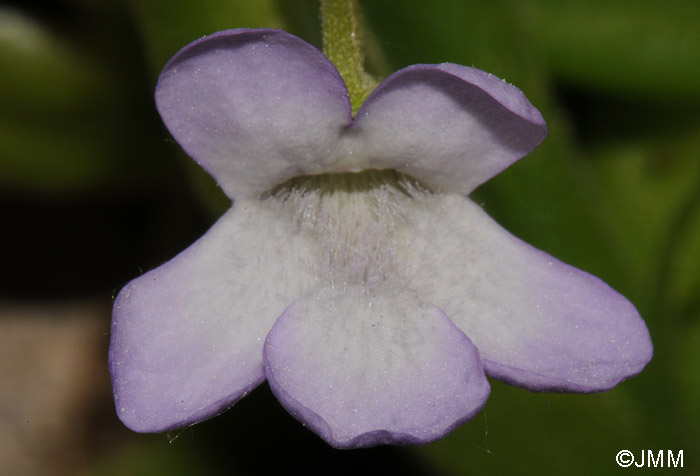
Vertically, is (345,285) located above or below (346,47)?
below

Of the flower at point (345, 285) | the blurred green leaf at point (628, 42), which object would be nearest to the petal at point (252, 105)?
the flower at point (345, 285)

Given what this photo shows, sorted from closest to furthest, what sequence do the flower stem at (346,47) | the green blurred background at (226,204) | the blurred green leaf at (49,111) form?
1. the flower stem at (346,47)
2. the green blurred background at (226,204)
3. the blurred green leaf at (49,111)

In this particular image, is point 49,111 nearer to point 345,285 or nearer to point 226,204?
point 226,204

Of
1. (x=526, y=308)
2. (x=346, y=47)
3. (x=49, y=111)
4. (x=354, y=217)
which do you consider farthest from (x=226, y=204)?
(x=49, y=111)

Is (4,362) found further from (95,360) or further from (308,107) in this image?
(308,107)

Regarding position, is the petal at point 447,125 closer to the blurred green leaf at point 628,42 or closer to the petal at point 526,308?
the petal at point 526,308

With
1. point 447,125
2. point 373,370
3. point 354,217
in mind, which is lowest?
point 373,370

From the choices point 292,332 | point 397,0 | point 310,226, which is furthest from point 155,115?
point 292,332
